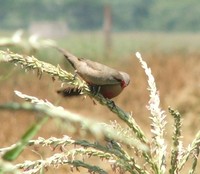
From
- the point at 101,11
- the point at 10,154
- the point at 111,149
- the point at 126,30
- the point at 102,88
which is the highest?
the point at 101,11

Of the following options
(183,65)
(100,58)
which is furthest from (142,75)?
(100,58)

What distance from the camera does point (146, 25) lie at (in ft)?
293

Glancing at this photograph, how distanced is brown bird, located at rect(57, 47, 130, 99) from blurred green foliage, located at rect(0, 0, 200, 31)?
276 feet

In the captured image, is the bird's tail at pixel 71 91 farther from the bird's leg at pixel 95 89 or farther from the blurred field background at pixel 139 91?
the blurred field background at pixel 139 91

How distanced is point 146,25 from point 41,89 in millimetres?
71075

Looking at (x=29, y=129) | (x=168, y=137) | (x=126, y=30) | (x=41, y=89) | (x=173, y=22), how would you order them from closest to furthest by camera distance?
(x=29, y=129) → (x=168, y=137) → (x=41, y=89) → (x=126, y=30) → (x=173, y=22)

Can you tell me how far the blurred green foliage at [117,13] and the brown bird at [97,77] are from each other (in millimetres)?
84119

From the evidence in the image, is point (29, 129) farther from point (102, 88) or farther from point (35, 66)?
point (102, 88)

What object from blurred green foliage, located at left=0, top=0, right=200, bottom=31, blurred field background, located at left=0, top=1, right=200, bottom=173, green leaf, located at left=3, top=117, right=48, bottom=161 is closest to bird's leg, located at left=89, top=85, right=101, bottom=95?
green leaf, located at left=3, top=117, right=48, bottom=161

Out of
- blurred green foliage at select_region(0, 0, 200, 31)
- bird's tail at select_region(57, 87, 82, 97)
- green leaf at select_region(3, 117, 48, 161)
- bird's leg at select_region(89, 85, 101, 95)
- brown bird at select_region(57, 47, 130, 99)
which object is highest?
blurred green foliage at select_region(0, 0, 200, 31)

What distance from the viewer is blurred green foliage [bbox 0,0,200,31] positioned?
88.7 m

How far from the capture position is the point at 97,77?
203cm

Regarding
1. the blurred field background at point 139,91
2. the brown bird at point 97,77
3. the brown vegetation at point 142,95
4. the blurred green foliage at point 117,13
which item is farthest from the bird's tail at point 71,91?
the blurred green foliage at point 117,13

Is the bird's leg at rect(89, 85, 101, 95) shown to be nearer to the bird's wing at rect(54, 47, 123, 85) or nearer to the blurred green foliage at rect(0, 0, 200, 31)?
the bird's wing at rect(54, 47, 123, 85)
